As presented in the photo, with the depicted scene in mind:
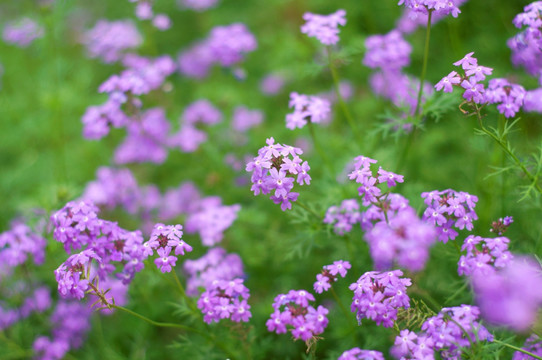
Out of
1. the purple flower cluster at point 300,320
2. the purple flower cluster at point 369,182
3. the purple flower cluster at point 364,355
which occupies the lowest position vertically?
the purple flower cluster at point 364,355

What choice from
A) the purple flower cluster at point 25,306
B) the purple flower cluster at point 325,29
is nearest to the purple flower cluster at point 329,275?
the purple flower cluster at point 325,29

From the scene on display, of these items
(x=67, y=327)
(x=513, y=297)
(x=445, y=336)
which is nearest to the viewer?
(x=513, y=297)

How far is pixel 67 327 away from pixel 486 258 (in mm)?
3480

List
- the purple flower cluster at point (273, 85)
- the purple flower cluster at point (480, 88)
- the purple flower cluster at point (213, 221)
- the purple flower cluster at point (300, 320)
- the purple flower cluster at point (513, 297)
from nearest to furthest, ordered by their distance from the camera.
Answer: the purple flower cluster at point (513, 297), the purple flower cluster at point (300, 320), the purple flower cluster at point (480, 88), the purple flower cluster at point (213, 221), the purple flower cluster at point (273, 85)

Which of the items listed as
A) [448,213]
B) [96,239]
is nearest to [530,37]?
[448,213]

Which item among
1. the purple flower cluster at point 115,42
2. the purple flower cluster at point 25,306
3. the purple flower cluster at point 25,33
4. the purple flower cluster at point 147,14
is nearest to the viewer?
the purple flower cluster at point 25,306

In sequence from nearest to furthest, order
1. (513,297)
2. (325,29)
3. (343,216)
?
(513,297), (343,216), (325,29)

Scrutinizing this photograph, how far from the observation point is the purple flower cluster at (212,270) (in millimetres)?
3613

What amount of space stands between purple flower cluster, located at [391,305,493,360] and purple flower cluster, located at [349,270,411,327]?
0.13 m

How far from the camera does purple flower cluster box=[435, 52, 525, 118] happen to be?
9.61 ft

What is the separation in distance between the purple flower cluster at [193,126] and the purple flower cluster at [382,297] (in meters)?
2.82

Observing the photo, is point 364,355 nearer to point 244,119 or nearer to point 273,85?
point 244,119

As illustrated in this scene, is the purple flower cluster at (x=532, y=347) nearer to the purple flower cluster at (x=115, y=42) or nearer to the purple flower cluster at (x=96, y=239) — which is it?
the purple flower cluster at (x=96, y=239)

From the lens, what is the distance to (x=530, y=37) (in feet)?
10.6
